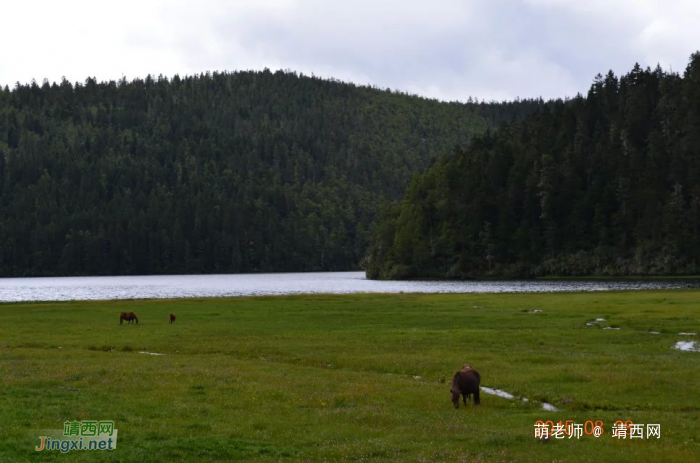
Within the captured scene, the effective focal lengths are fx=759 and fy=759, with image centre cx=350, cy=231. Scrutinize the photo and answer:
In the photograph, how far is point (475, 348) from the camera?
4588 cm

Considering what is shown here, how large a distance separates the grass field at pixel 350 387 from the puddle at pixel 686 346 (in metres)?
0.79

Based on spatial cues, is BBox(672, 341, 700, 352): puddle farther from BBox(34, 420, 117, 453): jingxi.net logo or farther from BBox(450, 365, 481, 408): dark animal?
BBox(34, 420, 117, 453): jingxi.net logo

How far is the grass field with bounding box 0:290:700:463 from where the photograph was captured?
22.8 meters

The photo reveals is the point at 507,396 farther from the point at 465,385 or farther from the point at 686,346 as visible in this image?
the point at 686,346

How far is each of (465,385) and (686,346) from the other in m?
23.4

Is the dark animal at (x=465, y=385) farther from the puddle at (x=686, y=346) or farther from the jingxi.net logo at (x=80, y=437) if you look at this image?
the puddle at (x=686, y=346)

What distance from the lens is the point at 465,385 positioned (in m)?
28.9

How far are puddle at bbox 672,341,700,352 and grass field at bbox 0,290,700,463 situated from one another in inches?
31.0

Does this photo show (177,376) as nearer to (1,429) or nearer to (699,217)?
(1,429)

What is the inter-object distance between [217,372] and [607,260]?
160 m

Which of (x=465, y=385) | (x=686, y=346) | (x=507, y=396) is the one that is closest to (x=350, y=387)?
(x=465, y=385)

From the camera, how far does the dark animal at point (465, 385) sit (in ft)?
94.4

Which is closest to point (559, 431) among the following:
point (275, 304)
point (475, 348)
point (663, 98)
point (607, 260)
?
point (475, 348)

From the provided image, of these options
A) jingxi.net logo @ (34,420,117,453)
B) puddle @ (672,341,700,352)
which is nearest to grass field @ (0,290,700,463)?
jingxi.net logo @ (34,420,117,453)
